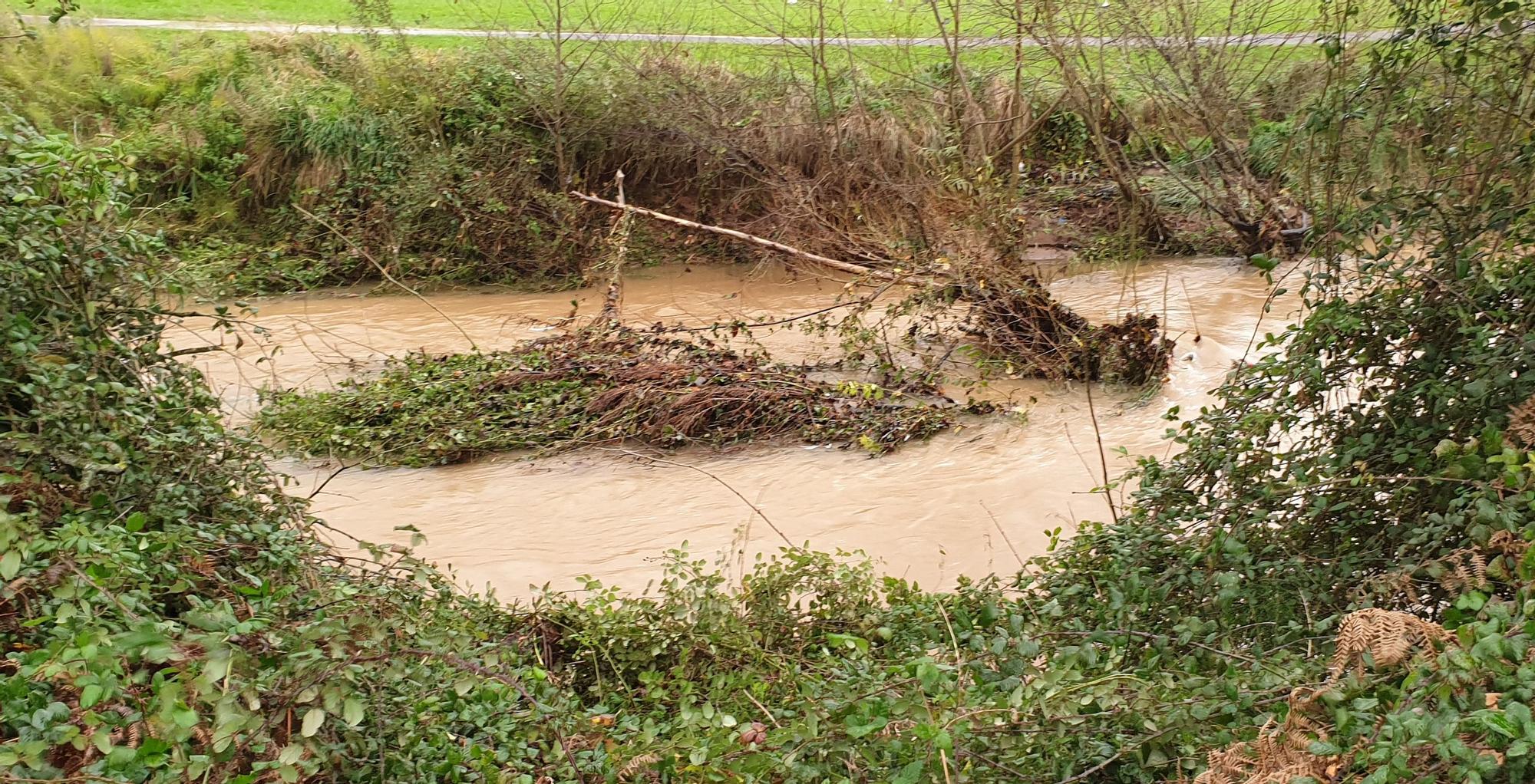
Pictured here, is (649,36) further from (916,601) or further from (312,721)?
(312,721)

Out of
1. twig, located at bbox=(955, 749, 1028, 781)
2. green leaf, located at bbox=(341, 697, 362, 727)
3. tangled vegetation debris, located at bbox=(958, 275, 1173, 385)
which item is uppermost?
green leaf, located at bbox=(341, 697, 362, 727)

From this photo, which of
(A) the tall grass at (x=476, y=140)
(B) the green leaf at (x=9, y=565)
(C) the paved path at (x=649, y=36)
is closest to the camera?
(B) the green leaf at (x=9, y=565)

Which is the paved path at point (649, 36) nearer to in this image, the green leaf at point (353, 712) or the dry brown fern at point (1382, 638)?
the dry brown fern at point (1382, 638)

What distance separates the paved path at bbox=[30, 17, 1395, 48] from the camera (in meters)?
13.4

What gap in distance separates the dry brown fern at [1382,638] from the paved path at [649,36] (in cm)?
932

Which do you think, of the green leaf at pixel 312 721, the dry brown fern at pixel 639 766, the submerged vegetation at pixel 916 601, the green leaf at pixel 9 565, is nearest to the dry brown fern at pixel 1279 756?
the submerged vegetation at pixel 916 601

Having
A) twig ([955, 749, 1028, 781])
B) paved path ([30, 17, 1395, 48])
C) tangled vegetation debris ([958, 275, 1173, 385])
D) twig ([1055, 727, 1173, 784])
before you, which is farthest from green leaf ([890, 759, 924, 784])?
paved path ([30, 17, 1395, 48])

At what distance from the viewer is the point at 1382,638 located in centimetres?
292

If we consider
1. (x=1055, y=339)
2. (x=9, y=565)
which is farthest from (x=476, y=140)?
(x=9, y=565)

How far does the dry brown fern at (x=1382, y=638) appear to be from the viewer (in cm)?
287

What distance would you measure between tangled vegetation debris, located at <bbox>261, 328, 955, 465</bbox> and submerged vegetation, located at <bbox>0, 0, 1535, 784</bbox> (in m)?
3.43

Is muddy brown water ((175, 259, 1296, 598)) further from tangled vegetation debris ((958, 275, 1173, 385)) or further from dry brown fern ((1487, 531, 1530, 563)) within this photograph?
dry brown fern ((1487, 531, 1530, 563))

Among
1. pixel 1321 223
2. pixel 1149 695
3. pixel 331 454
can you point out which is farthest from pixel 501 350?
pixel 1149 695

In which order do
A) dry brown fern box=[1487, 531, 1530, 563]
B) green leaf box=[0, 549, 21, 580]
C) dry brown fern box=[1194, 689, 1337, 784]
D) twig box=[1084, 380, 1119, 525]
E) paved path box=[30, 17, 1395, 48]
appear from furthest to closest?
paved path box=[30, 17, 1395, 48], twig box=[1084, 380, 1119, 525], dry brown fern box=[1487, 531, 1530, 563], green leaf box=[0, 549, 21, 580], dry brown fern box=[1194, 689, 1337, 784]
